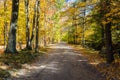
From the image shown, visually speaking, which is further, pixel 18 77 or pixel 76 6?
pixel 76 6

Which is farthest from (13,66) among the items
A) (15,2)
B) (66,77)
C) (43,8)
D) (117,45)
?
(43,8)

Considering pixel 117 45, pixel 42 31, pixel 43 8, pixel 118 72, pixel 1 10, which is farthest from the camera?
pixel 42 31

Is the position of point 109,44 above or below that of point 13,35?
below

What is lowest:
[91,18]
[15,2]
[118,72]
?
[118,72]

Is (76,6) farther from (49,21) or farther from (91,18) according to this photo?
(49,21)

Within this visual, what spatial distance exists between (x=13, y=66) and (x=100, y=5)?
7.45m

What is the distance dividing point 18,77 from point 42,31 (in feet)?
137

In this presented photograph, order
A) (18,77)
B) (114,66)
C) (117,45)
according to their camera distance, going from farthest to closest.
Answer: (117,45), (114,66), (18,77)

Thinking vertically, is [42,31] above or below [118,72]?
above

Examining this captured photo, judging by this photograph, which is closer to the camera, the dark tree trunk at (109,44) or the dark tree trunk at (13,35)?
the dark tree trunk at (109,44)

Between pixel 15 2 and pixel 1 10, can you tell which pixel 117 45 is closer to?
pixel 15 2

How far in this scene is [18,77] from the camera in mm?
13422

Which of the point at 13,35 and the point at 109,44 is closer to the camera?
the point at 109,44

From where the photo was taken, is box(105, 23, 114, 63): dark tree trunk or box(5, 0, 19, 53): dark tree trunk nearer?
box(105, 23, 114, 63): dark tree trunk
